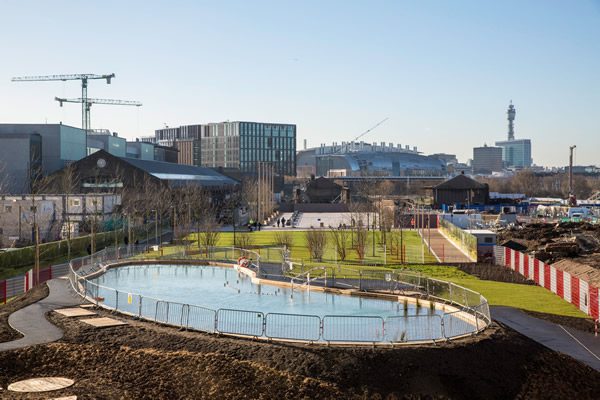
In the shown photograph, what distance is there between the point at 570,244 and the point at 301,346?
1325 inches

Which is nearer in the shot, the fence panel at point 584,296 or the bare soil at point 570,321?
the bare soil at point 570,321

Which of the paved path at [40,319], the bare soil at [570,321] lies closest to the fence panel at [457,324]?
the bare soil at [570,321]

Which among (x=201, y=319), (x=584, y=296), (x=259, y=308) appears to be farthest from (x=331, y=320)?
(x=584, y=296)

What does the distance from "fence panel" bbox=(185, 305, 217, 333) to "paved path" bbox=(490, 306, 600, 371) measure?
435 inches

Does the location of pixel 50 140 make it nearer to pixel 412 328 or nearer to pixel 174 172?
pixel 174 172

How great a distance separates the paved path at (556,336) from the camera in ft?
74.4

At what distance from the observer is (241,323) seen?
76.9ft

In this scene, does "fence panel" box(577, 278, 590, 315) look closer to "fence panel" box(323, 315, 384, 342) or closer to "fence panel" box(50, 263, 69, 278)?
"fence panel" box(323, 315, 384, 342)

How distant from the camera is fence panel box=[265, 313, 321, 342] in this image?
2193cm

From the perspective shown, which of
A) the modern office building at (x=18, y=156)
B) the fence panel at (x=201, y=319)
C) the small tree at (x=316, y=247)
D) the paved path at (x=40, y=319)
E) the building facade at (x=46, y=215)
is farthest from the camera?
the modern office building at (x=18, y=156)

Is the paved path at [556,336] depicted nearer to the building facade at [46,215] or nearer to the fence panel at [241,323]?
the fence panel at [241,323]

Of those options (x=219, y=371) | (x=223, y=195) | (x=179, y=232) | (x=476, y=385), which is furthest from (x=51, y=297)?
(x=223, y=195)

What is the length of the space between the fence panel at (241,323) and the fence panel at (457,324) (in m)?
6.10

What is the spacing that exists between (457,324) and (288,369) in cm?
724
